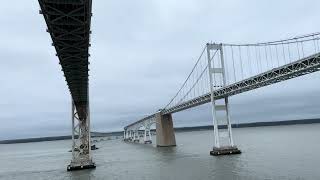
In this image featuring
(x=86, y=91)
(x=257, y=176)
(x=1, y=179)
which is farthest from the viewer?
(x=1, y=179)

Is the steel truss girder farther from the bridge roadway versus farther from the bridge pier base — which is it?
the bridge pier base

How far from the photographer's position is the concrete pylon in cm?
9425

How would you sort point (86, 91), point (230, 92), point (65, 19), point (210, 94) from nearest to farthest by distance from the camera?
point (65, 19)
point (86, 91)
point (230, 92)
point (210, 94)

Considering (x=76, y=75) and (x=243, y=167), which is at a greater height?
(x=76, y=75)

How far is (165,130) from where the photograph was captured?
310 feet

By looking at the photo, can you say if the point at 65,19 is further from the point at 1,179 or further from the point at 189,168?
the point at 1,179

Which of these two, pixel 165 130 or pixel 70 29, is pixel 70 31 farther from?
pixel 165 130

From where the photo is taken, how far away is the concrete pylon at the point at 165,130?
94250 mm

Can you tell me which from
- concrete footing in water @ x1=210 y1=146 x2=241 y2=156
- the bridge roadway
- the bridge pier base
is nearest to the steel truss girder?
the bridge roadway

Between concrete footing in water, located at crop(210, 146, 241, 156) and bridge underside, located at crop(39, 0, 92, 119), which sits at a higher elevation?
bridge underside, located at crop(39, 0, 92, 119)

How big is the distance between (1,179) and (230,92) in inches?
1242

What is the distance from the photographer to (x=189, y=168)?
45.5m

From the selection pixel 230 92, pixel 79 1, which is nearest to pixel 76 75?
pixel 79 1

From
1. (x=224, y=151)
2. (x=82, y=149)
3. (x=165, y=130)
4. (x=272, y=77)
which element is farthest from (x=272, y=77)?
(x=165, y=130)
